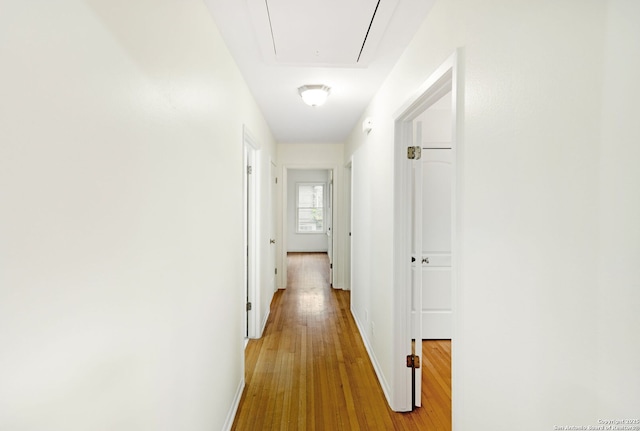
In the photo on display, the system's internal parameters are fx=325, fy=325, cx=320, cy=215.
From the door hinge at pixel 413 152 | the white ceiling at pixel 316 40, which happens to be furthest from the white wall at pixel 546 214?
the door hinge at pixel 413 152

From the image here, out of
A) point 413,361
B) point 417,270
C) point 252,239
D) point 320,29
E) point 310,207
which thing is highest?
point 320,29

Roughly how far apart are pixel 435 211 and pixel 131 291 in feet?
9.86

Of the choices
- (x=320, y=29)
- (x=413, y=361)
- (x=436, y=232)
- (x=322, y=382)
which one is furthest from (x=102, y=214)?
(x=436, y=232)

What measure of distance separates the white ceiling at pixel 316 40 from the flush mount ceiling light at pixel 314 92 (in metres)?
0.06

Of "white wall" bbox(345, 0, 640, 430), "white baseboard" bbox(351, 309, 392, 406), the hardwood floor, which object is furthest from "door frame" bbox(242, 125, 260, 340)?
"white wall" bbox(345, 0, 640, 430)

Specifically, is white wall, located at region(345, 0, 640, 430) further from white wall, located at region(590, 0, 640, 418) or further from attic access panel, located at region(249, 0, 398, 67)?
attic access panel, located at region(249, 0, 398, 67)

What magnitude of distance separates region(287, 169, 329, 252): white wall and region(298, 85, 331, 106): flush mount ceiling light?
6820mm

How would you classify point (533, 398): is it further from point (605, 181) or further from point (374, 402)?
point (374, 402)

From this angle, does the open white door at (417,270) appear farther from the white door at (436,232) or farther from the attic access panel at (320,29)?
the white door at (436,232)

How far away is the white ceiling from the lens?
1559mm

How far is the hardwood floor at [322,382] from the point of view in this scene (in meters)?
2.17

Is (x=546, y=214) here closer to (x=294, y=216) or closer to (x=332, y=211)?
(x=332, y=211)

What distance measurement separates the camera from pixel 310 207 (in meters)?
9.79

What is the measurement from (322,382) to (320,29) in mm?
2519
